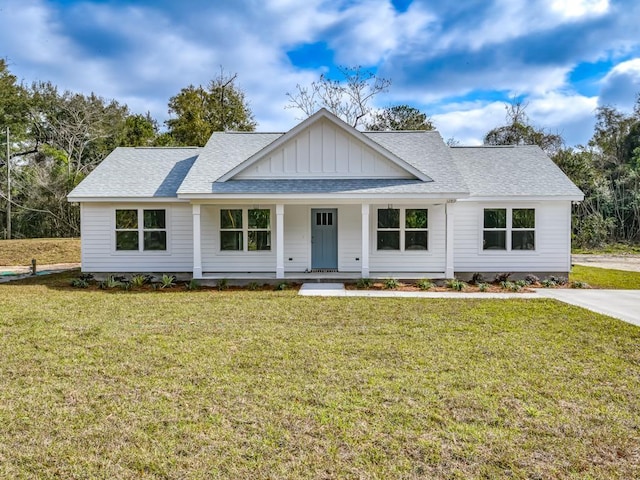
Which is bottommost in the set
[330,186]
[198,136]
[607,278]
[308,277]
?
[607,278]

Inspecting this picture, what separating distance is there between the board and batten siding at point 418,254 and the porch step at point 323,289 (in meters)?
2.03

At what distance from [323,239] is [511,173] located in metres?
7.09

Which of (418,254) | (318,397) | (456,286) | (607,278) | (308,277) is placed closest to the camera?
(318,397)

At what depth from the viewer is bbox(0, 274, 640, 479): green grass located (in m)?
3.23

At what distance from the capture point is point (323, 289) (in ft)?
38.2

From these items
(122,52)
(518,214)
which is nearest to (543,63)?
(518,214)

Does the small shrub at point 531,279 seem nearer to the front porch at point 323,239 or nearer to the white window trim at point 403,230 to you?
the front porch at point 323,239

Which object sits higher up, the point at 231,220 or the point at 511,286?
the point at 231,220

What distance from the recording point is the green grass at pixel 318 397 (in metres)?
3.23

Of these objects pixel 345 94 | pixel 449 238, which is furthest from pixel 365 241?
pixel 345 94

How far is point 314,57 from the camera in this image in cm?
2541

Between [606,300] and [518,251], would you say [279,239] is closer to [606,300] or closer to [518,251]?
[518,251]

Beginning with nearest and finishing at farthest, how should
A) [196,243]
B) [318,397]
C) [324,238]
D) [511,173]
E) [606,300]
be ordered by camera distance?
[318,397]
[606,300]
[196,243]
[324,238]
[511,173]

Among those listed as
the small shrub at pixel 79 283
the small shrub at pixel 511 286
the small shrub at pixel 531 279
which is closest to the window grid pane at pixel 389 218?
the small shrub at pixel 511 286
